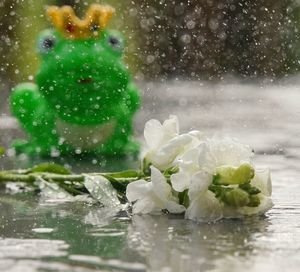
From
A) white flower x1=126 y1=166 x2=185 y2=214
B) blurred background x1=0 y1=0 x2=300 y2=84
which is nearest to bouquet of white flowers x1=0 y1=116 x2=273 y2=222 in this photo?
white flower x1=126 y1=166 x2=185 y2=214

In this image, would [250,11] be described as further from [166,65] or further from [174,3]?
[166,65]

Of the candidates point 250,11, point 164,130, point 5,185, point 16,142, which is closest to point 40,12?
point 250,11

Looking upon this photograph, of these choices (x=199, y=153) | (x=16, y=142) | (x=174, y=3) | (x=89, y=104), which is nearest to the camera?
(x=199, y=153)

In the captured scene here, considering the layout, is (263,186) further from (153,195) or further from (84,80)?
(84,80)

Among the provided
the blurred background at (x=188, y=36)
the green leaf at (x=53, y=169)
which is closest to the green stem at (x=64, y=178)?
the green leaf at (x=53, y=169)

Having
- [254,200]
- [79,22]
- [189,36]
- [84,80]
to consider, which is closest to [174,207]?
[254,200]

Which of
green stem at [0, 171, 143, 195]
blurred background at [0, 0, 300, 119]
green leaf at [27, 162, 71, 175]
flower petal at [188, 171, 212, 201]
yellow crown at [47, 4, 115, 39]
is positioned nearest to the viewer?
flower petal at [188, 171, 212, 201]

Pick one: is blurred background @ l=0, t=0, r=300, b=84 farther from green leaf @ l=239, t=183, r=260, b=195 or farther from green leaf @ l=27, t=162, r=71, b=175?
green leaf @ l=239, t=183, r=260, b=195
